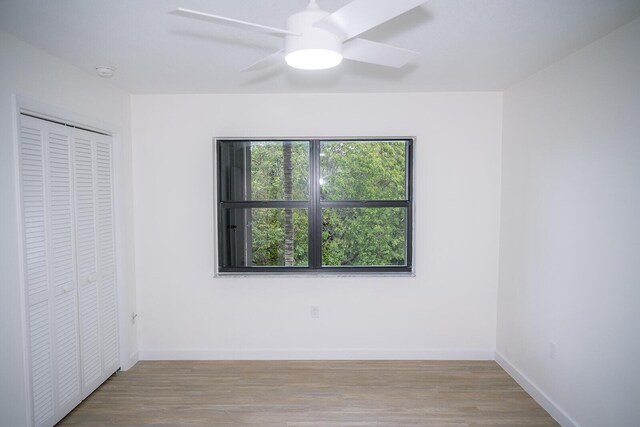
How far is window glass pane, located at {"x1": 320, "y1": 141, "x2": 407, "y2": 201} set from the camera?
3359 mm

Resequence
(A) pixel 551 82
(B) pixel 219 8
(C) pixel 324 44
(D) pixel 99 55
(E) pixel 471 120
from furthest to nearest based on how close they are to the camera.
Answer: (E) pixel 471 120 < (A) pixel 551 82 < (D) pixel 99 55 < (B) pixel 219 8 < (C) pixel 324 44

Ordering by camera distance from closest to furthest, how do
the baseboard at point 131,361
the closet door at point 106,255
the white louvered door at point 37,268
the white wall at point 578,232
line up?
the white wall at point 578,232, the white louvered door at point 37,268, the closet door at point 106,255, the baseboard at point 131,361

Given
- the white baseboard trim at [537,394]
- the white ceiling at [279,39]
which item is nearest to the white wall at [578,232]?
the white baseboard trim at [537,394]

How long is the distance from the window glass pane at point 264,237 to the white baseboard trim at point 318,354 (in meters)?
0.80

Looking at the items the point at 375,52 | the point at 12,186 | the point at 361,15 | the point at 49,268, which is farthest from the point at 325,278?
the point at 361,15

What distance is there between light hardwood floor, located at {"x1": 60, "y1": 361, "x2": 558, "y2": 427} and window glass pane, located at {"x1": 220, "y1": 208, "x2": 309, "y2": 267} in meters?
0.93

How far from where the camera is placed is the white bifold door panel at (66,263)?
7.32ft

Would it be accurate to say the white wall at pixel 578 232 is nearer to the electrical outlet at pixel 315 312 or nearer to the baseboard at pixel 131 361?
the electrical outlet at pixel 315 312

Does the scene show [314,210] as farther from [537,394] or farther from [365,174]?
[537,394]

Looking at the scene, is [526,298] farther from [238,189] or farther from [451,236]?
[238,189]

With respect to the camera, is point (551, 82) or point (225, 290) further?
point (225, 290)

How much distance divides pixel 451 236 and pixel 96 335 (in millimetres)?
3086

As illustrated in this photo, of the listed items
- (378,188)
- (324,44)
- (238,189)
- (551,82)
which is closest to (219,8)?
(324,44)

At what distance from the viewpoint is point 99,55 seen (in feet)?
7.77
